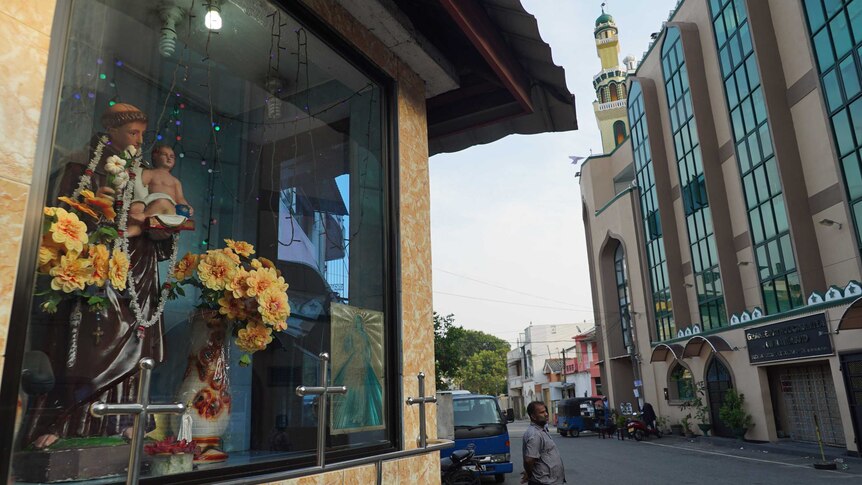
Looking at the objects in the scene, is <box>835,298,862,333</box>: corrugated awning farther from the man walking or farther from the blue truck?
the man walking

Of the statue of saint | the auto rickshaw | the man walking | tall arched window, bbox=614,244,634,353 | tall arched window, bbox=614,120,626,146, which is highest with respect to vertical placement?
tall arched window, bbox=614,120,626,146

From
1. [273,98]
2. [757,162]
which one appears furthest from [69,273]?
[757,162]

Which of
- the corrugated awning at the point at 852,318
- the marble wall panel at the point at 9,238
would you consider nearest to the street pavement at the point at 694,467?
the corrugated awning at the point at 852,318

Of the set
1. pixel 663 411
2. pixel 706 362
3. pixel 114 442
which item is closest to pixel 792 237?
pixel 706 362

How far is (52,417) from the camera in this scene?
2.22 meters

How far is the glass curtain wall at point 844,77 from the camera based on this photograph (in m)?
14.9

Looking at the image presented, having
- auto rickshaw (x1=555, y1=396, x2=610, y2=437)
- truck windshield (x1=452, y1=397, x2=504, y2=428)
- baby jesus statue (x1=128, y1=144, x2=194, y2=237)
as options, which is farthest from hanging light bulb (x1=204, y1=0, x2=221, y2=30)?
auto rickshaw (x1=555, y1=396, x2=610, y2=437)

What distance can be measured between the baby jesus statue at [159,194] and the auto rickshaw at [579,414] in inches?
1193

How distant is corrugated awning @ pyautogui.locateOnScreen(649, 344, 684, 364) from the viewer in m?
25.6

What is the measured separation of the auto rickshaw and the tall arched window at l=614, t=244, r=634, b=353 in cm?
380

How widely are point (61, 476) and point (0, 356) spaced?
0.60 meters

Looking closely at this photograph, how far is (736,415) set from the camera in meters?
20.3

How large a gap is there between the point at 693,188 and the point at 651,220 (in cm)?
425

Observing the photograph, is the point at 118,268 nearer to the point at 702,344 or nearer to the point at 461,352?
the point at 702,344
